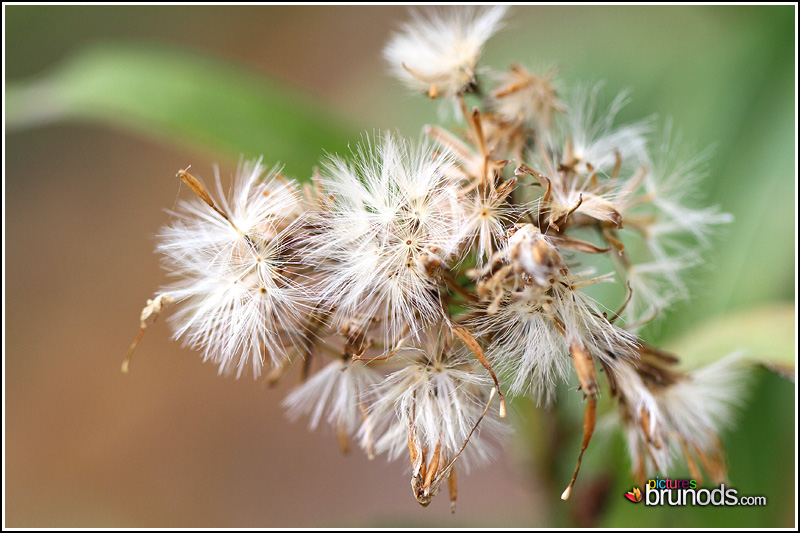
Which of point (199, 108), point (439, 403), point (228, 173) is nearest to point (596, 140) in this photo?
point (439, 403)

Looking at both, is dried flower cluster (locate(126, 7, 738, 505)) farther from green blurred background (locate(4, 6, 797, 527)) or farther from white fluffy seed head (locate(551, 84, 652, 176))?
green blurred background (locate(4, 6, 797, 527))

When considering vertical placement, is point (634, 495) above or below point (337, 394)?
below

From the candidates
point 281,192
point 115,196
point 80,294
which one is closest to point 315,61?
point 115,196

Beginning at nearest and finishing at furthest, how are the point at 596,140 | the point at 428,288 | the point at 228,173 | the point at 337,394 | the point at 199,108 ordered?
the point at 428,288, the point at 337,394, the point at 596,140, the point at 199,108, the point at 228,173

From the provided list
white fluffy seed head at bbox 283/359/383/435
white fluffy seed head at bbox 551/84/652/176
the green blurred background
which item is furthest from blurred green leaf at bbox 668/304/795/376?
white fluffy seed head at bbox 283/359/383/435

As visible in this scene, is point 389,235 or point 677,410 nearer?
point 389,235

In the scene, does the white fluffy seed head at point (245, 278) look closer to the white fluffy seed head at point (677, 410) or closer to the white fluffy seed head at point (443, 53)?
the white fluffy seed head at point (443, 53)

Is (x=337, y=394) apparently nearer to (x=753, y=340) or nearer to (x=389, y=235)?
(x=389, y=235)
